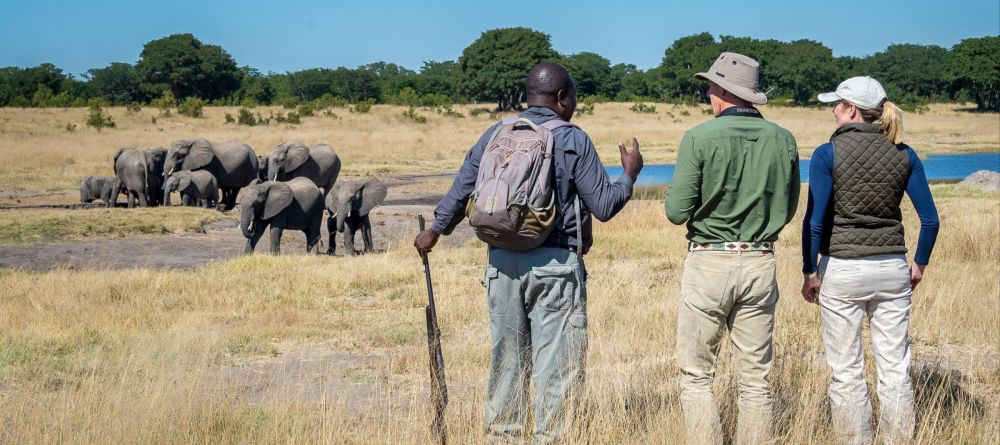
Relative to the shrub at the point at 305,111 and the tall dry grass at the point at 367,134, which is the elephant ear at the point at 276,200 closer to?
the tall dry grass at the point at 367,134

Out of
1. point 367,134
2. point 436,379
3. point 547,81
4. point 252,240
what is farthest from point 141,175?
point 367,134

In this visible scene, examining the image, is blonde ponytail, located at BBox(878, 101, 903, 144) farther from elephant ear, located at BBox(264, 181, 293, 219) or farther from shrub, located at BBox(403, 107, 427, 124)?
shrub, located at BBox(403, 107, 427, 124)

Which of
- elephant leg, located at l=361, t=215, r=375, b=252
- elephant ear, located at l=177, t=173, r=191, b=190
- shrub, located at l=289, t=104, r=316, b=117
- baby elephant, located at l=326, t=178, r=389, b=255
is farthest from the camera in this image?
shrub, located at l=289, t=104, r=316, b=117

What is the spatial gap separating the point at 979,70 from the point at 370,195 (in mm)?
72939

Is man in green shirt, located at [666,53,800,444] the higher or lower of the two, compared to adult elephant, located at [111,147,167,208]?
higher

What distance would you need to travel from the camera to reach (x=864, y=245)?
4.70 metres

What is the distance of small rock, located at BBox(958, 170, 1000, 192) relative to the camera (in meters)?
25.6

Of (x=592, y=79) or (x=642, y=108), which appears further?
(x=592, y=79)

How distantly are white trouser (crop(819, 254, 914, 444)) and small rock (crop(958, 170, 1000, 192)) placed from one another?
22.8 meters

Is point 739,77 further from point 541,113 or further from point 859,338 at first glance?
point 859,338

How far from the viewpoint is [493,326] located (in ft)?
15.5

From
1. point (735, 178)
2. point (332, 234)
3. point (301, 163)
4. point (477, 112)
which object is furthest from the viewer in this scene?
point (477, 112)

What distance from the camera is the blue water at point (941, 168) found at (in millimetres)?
36938

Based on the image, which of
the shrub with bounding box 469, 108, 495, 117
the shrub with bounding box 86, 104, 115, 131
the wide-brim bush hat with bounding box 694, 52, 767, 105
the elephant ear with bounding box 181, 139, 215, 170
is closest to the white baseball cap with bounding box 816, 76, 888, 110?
the wide-brim bush hat with bounding box 694, 52, 767, 105
